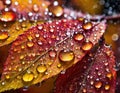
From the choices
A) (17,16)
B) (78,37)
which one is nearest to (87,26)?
(78,37)

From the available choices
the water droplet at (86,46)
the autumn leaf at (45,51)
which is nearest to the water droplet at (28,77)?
the autumn leaf at (45,51)

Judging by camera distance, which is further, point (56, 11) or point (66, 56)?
point (56, 11)

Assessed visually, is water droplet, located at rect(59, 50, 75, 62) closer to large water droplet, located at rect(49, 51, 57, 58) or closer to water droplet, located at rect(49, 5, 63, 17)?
large water droplet, located at rect(49, 51, 57, 58)

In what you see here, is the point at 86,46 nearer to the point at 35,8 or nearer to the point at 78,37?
the point at 78,37

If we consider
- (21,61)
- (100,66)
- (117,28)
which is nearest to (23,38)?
(21,61)

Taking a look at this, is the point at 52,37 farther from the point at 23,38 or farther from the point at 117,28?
the point at 117,28

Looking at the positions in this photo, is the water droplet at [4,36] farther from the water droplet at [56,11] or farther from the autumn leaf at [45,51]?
the water droplet at [56,11]
